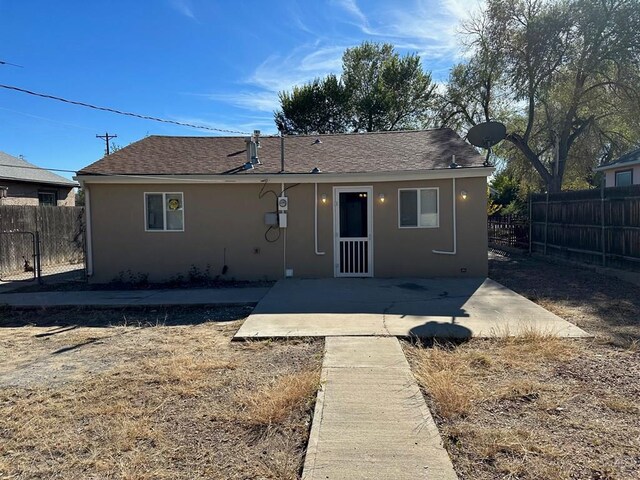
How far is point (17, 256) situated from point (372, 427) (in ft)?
44.4

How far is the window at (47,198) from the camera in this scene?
726 inches

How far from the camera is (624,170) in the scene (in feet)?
52.9

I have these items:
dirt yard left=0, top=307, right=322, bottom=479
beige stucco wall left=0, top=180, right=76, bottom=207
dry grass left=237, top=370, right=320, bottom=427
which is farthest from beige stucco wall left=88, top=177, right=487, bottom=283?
beige stucco wall left=0, top=180, right=76, bottom=207

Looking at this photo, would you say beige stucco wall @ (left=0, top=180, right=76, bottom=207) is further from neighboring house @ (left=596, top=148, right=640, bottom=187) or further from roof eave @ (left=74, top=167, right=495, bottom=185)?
neighboring house @ (left=596, top=148, right=640, bottom=187)

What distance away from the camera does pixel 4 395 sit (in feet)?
13.8

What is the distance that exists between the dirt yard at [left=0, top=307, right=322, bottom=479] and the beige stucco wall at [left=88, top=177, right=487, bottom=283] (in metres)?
4.15

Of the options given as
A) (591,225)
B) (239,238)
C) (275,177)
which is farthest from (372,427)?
(591,225)

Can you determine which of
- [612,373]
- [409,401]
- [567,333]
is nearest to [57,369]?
[409,401]

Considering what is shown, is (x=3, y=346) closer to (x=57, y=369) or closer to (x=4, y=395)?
(x=57, y=369)

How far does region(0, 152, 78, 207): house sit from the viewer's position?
53.6 ft

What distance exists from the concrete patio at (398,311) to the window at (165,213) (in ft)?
10.1

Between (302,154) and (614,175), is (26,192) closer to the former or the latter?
(302,154)

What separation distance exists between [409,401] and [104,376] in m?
3.18

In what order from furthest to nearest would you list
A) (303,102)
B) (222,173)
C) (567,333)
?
(303,102), (222,173), (567,333)
